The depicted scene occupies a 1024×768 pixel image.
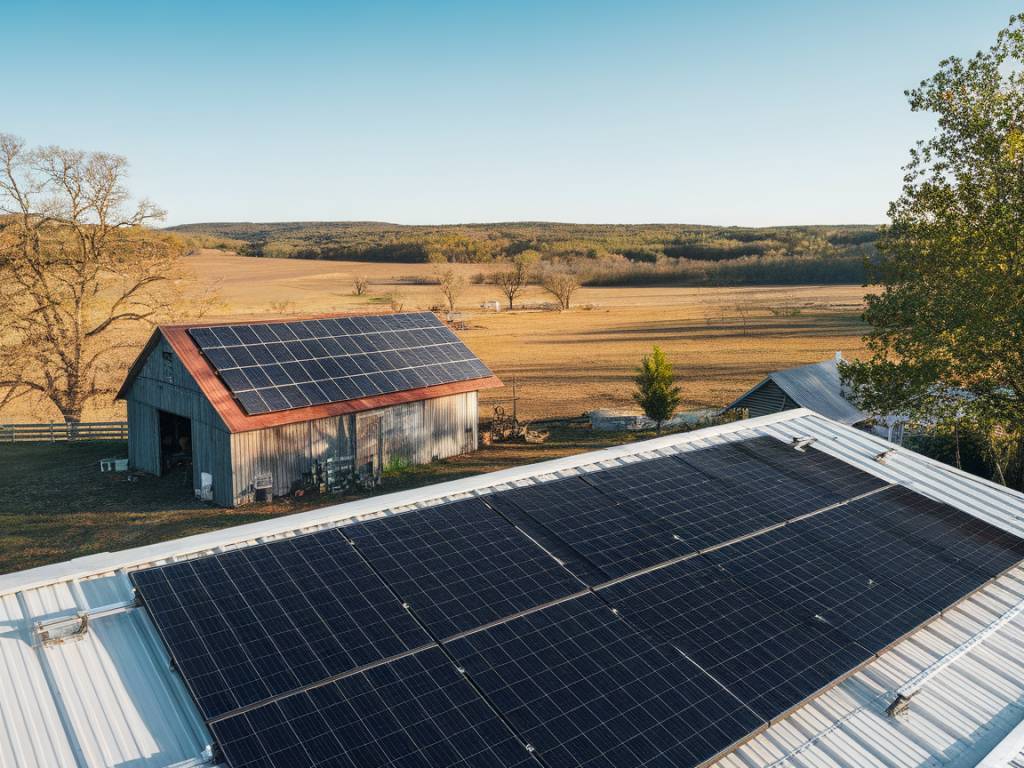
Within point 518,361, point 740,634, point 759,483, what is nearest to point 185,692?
point 740,634

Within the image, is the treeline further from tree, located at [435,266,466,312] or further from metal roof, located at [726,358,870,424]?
metal roof, located at [726,358,870,424]

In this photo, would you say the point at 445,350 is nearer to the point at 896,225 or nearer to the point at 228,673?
the point at 896,225

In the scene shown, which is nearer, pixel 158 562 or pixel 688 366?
pixel 158 562

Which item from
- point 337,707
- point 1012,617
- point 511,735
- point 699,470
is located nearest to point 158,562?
point 337,707

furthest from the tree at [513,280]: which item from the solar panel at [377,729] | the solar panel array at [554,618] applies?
the solar panel at [377,729]

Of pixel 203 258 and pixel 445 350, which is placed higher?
pixel 203 258

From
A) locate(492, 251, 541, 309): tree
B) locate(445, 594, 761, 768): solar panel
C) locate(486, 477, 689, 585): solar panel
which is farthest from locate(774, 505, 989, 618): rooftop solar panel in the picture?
locate(492, 251, 541, 309): tree

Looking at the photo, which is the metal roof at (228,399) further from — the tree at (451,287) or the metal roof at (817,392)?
the tree at (451,287)
